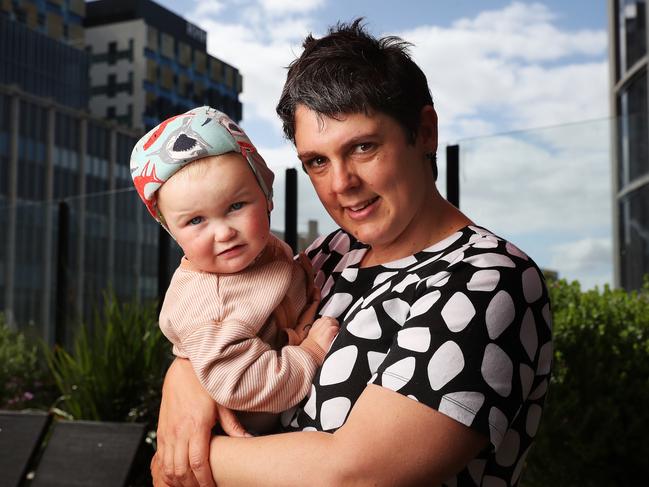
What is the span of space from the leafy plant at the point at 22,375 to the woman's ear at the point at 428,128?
6.60 meters

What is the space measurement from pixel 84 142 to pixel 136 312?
74.7 metres

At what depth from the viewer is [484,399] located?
1240 millimetres

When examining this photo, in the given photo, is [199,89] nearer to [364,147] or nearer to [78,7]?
[78,7]

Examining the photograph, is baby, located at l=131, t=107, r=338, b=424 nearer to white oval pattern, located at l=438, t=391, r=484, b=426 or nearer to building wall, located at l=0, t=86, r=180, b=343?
white oval pattern, located at l=438, t=391, r=484, b=426

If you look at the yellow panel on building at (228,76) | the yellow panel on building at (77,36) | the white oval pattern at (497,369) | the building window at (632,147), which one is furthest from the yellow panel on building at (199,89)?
the white oval pattern at (497,369)

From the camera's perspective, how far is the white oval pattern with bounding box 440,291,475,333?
1.27 metres

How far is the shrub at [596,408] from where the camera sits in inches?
171

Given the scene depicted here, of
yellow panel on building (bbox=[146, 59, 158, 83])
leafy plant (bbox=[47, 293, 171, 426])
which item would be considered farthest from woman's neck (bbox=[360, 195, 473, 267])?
yellow panel on building (bbox=[146, 59, 158, 83])

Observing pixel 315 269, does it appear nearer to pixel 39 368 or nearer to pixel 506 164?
pixel 506 164

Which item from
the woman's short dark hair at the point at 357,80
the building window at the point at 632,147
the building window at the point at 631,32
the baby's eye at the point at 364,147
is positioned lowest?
the baby's eye at the point at 364,147

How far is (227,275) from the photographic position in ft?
5.31

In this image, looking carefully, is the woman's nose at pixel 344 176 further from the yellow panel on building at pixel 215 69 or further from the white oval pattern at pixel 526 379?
the yellow panel on building at pixel 215 69

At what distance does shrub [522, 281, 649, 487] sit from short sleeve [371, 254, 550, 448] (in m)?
3.21

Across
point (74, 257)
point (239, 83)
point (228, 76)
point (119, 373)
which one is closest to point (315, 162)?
point (119, 373)
